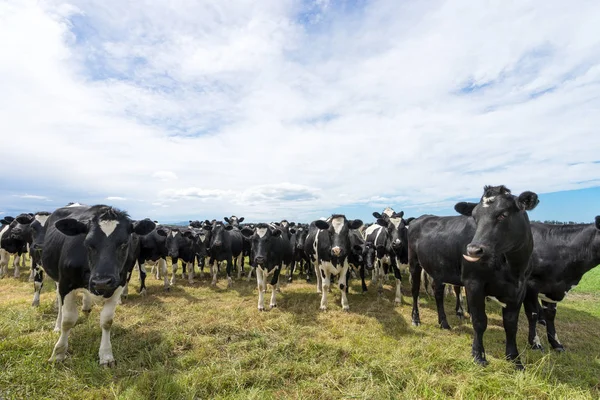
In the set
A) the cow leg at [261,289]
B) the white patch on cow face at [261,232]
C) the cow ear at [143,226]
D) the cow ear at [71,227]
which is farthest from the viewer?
the white patch on cow face at [261,232]

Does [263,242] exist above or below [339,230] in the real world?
below

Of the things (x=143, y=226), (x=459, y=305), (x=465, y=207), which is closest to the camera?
(x=143, y=226)

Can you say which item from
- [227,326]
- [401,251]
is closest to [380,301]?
[401,251]

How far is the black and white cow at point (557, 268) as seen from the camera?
6.01 m

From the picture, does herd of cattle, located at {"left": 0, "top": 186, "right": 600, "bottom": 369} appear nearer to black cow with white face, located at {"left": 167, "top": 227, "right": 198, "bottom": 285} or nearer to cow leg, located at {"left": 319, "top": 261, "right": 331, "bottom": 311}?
cow leg, located at {"left": 319, "top": 261, "right": 331, "bottom": 311}

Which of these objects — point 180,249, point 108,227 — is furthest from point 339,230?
point 180,249

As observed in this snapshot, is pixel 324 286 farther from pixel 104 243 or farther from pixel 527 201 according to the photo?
pixel 104 243

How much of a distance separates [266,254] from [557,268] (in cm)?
687

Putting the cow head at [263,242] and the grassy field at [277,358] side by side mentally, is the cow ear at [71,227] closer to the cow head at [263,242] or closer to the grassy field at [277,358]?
the grassy field at [277,358]

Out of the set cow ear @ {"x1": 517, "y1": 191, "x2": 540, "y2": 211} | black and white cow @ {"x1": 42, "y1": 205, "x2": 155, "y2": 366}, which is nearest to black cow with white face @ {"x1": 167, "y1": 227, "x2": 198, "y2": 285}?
black and white cow @ {"x1": 42, "y1": 205, "x2": 155, "y2": 366}

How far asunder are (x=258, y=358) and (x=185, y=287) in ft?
24.4

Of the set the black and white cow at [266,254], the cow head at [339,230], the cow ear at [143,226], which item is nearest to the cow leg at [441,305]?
the cow head at [339,230]

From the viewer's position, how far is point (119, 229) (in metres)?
4.82

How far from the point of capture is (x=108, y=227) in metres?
4.73
